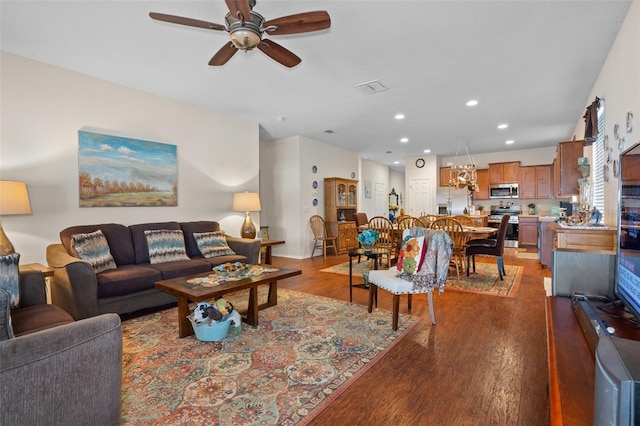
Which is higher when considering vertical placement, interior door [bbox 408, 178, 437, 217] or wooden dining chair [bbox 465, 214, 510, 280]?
interior door [bbox 408, 178, 437, 217]

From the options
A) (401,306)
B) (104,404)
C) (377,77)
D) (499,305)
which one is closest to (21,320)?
(104,404)

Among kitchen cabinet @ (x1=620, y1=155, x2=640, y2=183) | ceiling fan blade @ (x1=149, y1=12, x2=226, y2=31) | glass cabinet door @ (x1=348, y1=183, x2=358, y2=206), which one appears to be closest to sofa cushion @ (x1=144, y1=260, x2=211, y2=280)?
ceiling fan blade @ (x1=149, y1=12, x2=226, y2=31)

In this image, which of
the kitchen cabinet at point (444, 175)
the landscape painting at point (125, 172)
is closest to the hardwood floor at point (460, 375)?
the landscape painting at point (125, 172)

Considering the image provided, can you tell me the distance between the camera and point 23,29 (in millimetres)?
2721

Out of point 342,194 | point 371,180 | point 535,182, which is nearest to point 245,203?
point 342,194

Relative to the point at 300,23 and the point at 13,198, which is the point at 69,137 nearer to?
the point at 13,198

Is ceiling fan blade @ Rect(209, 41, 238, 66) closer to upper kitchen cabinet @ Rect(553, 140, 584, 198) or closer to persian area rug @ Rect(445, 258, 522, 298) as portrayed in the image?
persian area rug @ Rect(445, 258, 522, 298)

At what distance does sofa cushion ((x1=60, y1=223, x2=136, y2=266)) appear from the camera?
3434mm

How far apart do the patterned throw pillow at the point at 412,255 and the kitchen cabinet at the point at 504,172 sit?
22.0ft

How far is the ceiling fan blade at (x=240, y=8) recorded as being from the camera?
1930 millimetres

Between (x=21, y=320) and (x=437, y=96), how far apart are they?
16.0ft

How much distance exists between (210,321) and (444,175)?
8.12 metres

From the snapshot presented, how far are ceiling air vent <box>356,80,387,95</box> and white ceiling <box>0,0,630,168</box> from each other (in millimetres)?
92

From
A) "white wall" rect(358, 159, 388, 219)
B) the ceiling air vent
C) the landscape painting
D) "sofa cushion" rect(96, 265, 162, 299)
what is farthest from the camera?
"white wall" rect(358, 159, 388, 219)
